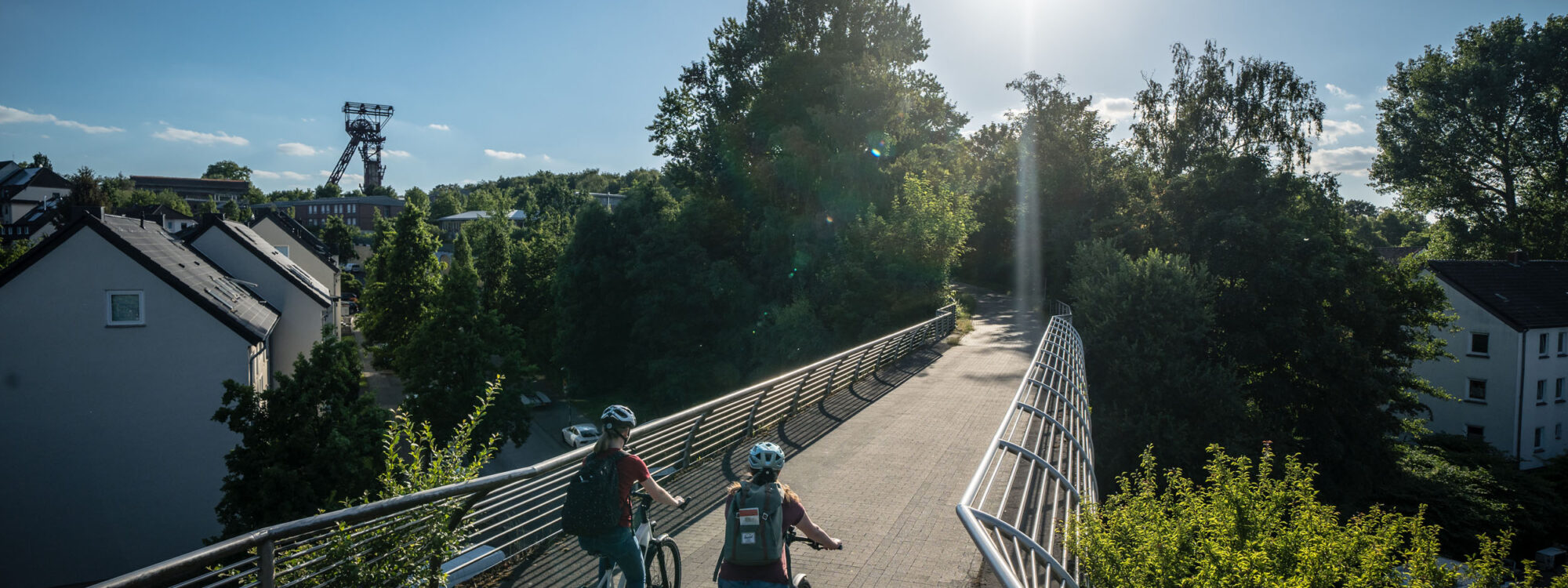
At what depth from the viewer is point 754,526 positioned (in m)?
4.93

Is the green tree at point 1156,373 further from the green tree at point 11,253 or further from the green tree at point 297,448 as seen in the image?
the green tree at point 11,253

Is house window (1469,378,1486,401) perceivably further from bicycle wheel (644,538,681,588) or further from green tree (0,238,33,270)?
green tree (0,238,33,270)

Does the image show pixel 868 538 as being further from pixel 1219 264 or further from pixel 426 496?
pixel 1219 264

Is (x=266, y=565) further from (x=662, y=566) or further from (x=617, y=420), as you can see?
(x=662, y=566)

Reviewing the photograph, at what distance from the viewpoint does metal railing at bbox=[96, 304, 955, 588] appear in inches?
164

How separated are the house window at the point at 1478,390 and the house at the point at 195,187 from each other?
562 feet

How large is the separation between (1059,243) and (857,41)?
14804 mm

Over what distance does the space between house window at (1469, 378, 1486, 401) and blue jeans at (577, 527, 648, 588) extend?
147 feet

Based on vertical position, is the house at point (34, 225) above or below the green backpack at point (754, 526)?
above

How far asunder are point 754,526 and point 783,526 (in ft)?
0.85

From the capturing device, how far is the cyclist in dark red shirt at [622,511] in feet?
17.6

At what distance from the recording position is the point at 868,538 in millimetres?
7551

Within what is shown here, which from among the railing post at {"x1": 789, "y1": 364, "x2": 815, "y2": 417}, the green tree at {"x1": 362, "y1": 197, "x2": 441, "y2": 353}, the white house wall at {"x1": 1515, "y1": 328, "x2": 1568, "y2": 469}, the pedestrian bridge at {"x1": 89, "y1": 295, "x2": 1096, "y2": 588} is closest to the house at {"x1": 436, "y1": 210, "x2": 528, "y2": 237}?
the green tree at {"x1": 362, "y1": 197, "x2": 441, "y2": 353}

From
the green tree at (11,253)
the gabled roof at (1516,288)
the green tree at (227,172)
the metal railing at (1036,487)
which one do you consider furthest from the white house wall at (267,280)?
the green tree at (227,172)
